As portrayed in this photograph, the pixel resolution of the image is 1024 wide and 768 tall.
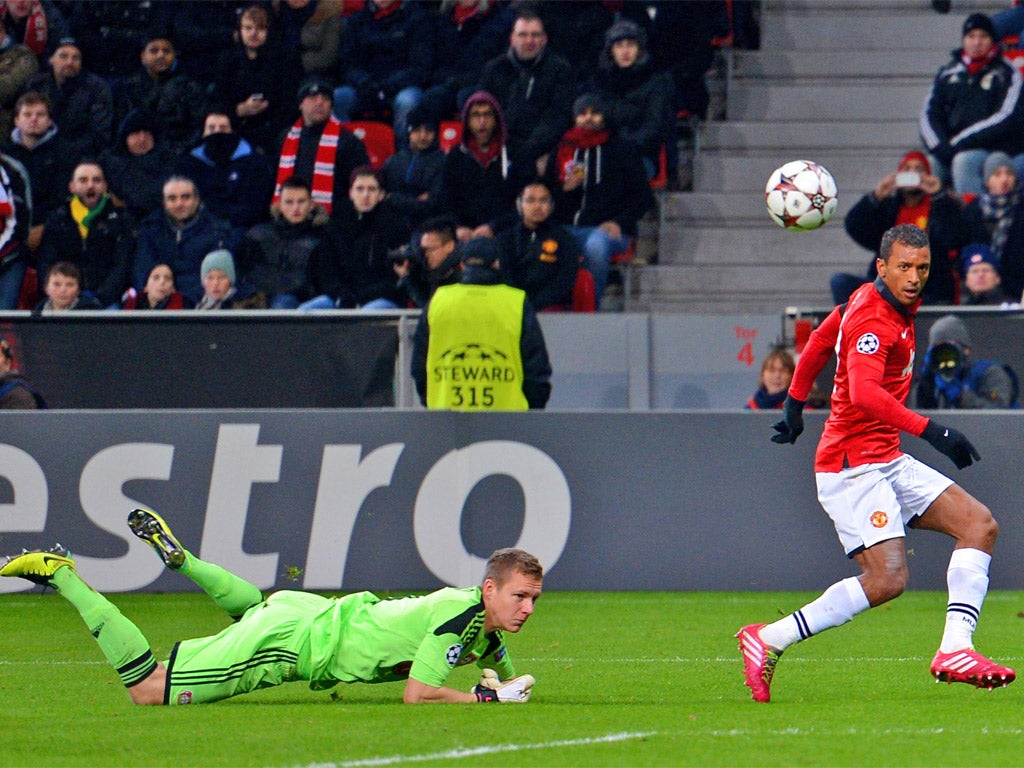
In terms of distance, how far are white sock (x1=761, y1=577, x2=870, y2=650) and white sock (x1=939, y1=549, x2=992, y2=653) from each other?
1.21ft

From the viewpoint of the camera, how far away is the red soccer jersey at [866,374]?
6914 mm

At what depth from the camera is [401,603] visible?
6.75m

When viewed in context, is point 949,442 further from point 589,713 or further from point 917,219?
point 917,219

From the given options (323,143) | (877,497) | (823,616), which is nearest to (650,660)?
(823,616)

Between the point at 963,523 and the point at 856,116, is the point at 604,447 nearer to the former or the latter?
the point at 963,523

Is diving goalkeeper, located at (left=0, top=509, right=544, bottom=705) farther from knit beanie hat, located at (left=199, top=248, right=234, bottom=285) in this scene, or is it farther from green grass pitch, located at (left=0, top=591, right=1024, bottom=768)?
knit beanie hat, located at (left=199, top=248, right=234, bottom=285)

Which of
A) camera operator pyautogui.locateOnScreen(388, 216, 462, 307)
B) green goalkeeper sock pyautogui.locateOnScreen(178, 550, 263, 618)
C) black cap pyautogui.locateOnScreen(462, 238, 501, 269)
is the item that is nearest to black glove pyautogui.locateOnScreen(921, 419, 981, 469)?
green goalkeeper sock pyautogui.locateOnScreen(178, 550, 263, 618)

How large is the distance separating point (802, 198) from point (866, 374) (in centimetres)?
271

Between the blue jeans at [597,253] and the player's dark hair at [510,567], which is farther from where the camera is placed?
the blue jeans at [597,253]

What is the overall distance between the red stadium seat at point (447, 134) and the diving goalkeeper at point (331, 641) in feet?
30.6

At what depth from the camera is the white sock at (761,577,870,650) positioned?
6973 millimetres

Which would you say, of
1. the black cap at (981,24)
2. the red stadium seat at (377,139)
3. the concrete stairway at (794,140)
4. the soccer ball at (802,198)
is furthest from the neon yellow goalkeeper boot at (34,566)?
the black cap at (981,24)

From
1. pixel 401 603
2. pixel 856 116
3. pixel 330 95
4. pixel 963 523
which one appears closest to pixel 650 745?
pixel 401 603

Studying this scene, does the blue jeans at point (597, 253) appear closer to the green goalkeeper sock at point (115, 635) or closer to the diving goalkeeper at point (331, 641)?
the diving goalkeeper at point (331, 641)
